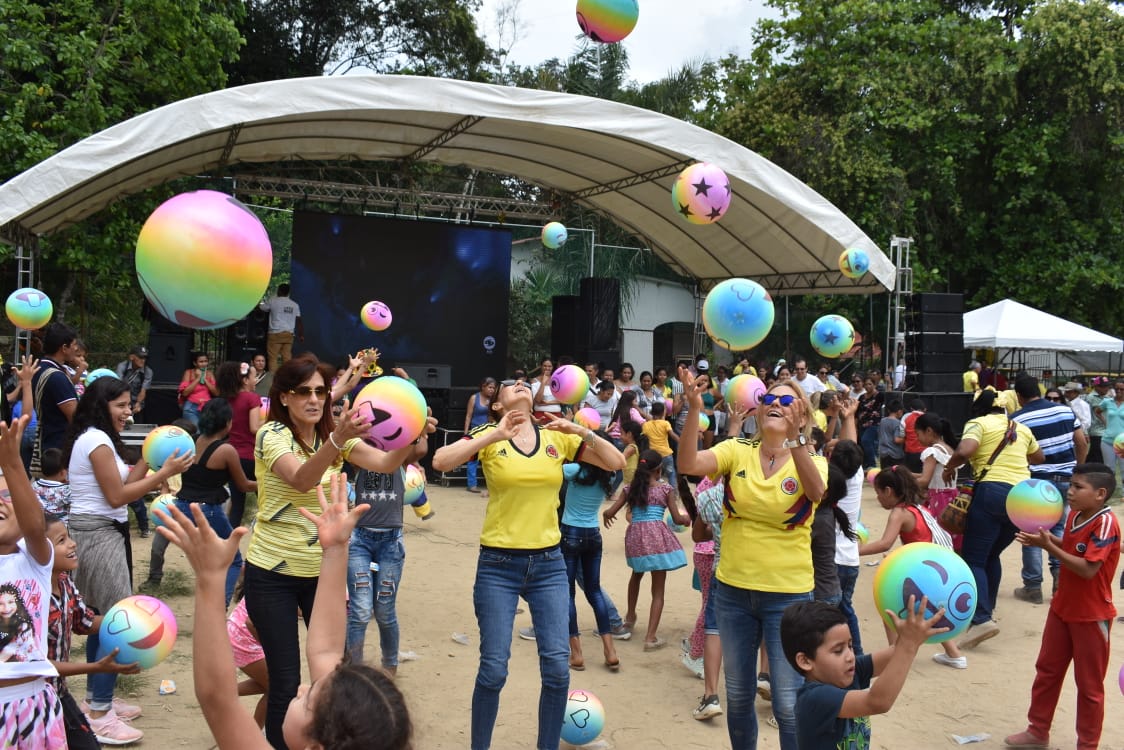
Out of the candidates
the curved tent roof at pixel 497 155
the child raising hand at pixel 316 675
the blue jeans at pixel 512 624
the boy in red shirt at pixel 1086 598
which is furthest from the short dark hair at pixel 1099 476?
the curved tent roof at pixel 497 155

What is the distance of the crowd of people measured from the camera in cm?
231

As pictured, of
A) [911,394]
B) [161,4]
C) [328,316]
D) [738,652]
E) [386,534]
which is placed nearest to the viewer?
[738,652]

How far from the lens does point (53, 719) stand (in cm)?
273

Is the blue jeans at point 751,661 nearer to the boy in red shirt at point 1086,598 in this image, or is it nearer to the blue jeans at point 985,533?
the boy in red shirt at point 1086,598

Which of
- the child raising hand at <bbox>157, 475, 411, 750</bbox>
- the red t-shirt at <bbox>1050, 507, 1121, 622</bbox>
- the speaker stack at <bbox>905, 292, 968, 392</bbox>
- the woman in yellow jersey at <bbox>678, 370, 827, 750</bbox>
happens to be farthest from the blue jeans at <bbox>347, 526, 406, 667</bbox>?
the speaker stack at <bbox>905, 292, 968, 392</bbox>

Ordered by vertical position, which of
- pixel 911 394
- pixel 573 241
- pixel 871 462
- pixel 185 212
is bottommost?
pixel 871 462

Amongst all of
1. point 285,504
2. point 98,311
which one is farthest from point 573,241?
point 285,504

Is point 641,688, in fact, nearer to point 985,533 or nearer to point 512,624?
point 512,624

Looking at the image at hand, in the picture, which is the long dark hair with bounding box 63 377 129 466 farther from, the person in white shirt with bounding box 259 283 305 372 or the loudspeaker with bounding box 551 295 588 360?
the loudspeaker with bounding box 551 295 588 360

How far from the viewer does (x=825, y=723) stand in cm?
273

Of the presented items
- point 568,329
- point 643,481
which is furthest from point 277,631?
point 568,329

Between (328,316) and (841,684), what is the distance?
13915 mm

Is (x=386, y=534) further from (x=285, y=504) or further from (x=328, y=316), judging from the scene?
(x=328, y=316)

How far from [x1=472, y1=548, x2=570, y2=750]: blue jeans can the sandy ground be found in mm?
305
